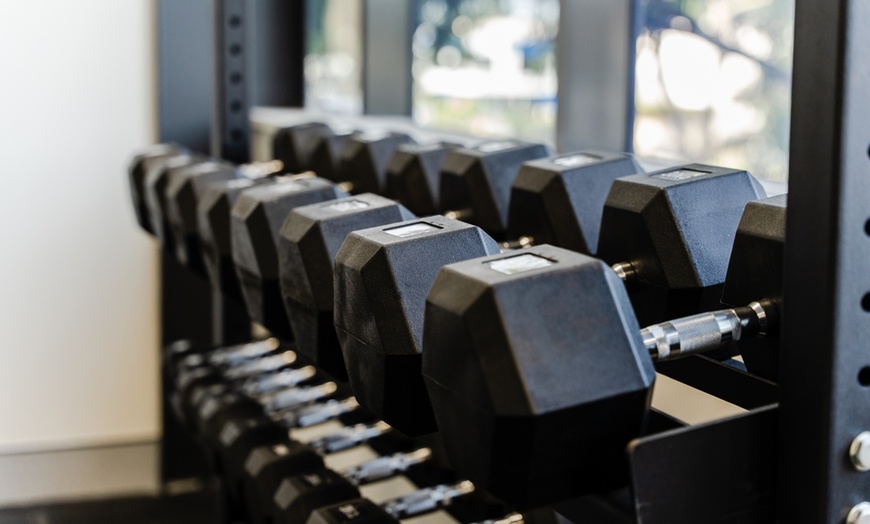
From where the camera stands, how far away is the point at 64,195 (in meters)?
2.66

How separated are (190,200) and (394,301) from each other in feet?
2.87

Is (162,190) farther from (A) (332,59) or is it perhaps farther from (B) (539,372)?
(A) (332,59)

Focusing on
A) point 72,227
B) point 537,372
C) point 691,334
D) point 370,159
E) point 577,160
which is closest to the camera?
point 537,372

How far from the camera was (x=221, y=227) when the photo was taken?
130cm

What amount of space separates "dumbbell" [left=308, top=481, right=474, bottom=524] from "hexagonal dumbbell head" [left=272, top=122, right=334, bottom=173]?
78 centimetres

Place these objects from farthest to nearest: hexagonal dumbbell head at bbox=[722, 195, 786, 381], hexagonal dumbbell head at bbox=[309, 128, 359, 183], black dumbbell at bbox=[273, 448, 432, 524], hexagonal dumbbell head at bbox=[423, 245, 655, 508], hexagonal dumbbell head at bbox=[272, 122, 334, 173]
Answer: hexagonal dumbbell head at bbox=[272, 122, 334, 173] < hexagonal dumbbell head at bbox=[309, 128, 359, 183] < black dumbbell at bbox=[273, 448, 432, 524] < hexagonal dumbbell head at bbox=[722, 195, 786, 381] < hexagonal dumbbell head at bbox=[423, 245, 655, 508]

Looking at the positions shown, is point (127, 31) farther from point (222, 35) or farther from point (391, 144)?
point (391, 144)

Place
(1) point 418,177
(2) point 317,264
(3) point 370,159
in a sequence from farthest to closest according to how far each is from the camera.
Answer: (3) point 370,159 < (1) point 418,177 < (2) point 317,264

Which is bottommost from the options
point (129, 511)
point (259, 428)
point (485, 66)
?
point (129, 511)

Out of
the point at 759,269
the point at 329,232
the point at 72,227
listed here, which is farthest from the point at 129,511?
the point at 759,269

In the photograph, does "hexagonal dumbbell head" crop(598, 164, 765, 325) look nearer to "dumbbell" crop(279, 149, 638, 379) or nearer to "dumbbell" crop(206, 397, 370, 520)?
"dumbbell" crop(279, 149, 638, 379)

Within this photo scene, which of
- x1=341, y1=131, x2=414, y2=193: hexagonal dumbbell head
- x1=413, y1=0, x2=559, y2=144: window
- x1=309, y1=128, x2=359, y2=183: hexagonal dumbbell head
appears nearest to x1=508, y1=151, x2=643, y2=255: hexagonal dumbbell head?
x1=341, y1=131, x2=414, y2=193: hexagonal dumbbell head

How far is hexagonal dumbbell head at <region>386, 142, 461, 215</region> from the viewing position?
128 cm

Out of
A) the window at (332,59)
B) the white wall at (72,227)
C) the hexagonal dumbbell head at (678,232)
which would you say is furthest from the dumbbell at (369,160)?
the window at (332,59)
